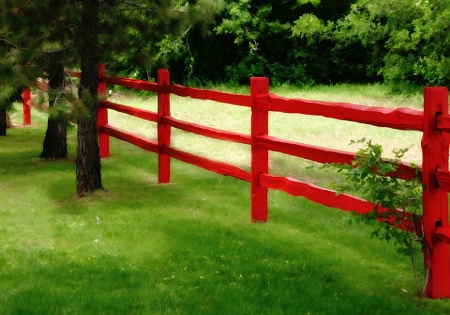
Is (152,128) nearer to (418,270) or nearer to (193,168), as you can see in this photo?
(193,168)

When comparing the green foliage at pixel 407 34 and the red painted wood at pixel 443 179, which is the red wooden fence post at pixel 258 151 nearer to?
the red painted wood at pixel 443 179

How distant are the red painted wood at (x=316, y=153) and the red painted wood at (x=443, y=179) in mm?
196

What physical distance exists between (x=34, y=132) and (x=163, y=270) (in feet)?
37.2

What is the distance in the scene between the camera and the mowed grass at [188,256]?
19.0 feet

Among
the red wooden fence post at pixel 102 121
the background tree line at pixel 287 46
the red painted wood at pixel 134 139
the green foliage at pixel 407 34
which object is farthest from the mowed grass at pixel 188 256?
the background tree line at pixel 287 46

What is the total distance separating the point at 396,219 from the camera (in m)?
5.77

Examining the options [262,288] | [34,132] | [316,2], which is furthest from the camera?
[316,2]

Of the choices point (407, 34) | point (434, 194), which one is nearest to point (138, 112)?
point (434, 194)

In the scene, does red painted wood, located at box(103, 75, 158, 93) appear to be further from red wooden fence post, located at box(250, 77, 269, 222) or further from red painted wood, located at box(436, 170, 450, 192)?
red painted wood, located at box(436, 170, 450, 192)

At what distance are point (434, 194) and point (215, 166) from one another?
403 cm

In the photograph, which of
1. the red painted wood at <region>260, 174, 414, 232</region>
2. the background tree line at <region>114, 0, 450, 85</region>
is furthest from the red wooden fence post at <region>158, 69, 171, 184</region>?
the background tree line at <region>114, 0, 450, 85</region>

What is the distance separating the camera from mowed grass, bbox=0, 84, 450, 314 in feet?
19.0

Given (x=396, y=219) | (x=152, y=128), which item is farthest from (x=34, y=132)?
(x=396, y=219)

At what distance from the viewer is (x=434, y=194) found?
563cm
